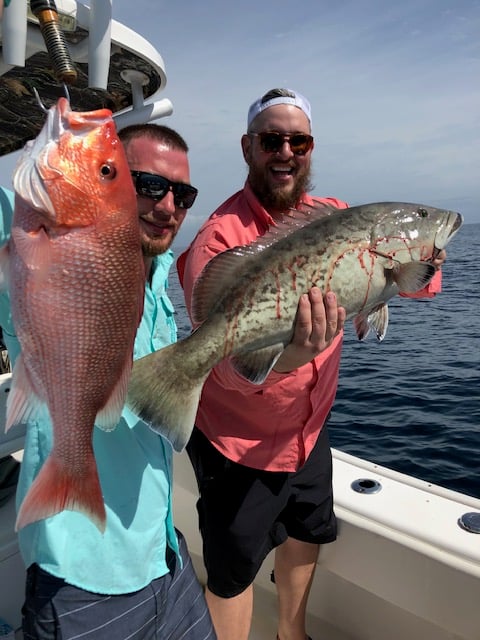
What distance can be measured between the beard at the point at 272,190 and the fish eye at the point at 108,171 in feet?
5.76

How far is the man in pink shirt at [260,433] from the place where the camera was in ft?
8.71

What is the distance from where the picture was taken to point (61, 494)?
133 centimetres

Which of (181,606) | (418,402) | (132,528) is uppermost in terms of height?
(132,528)

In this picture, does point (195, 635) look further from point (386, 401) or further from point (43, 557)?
point (386, 401)

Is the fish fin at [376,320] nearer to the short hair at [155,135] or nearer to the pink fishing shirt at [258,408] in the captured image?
the pink fishing shirt at [258,408]

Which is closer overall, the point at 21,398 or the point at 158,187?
the point at 21,398

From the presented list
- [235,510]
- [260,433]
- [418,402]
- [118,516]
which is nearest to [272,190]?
[260,433]

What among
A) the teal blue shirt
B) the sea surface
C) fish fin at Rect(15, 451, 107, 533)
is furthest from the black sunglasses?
the sea surface

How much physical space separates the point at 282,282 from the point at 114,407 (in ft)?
2.99

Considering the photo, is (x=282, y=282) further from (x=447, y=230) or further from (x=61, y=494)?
(x=61, y=494)

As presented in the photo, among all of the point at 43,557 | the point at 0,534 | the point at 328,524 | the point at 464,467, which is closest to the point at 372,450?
the point at 464,467

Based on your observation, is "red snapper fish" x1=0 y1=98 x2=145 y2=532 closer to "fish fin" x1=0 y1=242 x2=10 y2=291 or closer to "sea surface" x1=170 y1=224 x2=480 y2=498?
"fish fin" x1=0 y1=242 x2=10 y2=291

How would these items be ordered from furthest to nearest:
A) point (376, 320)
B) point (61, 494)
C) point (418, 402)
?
1. point (418, 402)
2. point (376, 320)
3. point (61, 494)

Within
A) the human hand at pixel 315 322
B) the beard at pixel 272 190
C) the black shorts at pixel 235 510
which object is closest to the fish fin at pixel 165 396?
the human hand at pixel 315 322
